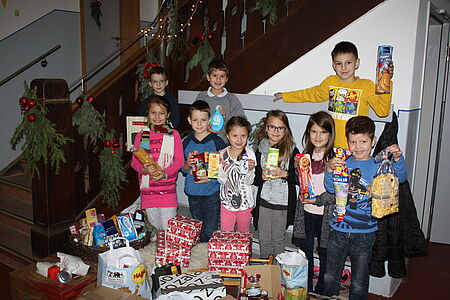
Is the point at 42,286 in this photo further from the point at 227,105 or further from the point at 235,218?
the point at 227,105

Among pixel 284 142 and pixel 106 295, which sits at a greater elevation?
pixel 284 142

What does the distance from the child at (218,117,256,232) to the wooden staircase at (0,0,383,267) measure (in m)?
1.00

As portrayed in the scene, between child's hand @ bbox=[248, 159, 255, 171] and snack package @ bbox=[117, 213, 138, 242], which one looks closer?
child's hand @ bbox=[248, 159, 255, 171]

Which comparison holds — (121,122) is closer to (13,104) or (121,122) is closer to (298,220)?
Answer: (298,220)

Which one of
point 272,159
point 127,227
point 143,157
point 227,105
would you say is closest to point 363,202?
point 272,159

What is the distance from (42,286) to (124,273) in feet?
2.12

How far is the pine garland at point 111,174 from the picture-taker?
3.44 m

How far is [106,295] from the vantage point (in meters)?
2.08

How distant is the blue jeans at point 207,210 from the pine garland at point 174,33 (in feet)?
4.88

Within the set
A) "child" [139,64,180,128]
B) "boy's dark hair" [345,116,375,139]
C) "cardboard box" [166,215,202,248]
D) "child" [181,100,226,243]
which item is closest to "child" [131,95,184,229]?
"child" [181,100,226,243]

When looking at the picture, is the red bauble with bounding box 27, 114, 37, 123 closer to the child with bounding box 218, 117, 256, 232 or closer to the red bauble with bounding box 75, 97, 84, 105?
the red bauble with bounding box 75, 97, 84, 105

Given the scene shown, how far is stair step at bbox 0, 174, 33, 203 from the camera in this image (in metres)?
4.19

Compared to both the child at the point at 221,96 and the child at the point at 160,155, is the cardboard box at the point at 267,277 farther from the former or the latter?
the child at the point at 221,96

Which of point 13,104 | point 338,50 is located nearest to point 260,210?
point 338,50
